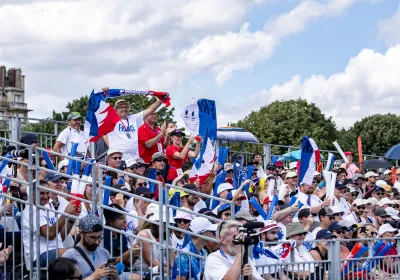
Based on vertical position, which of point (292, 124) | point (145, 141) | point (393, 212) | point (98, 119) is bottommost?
point (393, 212)

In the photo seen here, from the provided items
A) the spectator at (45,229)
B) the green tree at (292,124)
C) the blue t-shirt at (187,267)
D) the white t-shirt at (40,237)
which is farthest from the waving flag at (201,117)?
the green tree at (292,124)

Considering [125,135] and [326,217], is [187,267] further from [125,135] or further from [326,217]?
[125,135]

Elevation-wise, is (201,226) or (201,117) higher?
(201,117)

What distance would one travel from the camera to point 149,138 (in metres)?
14.7

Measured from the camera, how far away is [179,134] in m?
14.8

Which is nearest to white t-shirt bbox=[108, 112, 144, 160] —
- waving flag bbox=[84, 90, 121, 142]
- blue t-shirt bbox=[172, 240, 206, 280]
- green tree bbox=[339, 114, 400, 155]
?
waving flag bbox=[84, 90, 121, 142]

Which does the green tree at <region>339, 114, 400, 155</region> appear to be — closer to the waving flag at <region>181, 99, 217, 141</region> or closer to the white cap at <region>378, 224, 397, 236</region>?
the waving flag at <region>181, 99, 217, 141</region>

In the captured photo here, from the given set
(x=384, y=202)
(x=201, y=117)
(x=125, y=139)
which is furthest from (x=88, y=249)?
(x=384, y=202)

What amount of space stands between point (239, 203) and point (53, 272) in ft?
20.9

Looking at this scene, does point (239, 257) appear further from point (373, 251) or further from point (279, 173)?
point (279, 173)

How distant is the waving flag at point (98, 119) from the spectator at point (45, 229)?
4.00 meters

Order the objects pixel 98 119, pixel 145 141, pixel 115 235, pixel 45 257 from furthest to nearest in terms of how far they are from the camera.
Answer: pixel 145 141 → pixel 98 119 → pixel 115 235 → pixel 45 257

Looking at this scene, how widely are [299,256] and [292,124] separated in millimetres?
59040

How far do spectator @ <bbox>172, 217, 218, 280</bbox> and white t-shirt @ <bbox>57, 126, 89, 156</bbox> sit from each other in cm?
613
